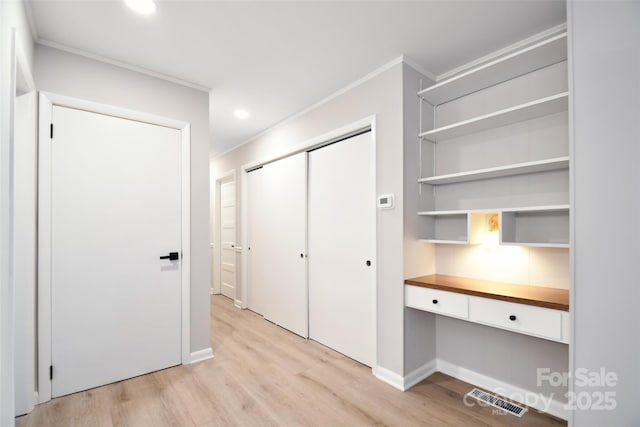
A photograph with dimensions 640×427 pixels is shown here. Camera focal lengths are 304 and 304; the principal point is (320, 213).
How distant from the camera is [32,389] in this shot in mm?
2016

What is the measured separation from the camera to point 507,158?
222 cm

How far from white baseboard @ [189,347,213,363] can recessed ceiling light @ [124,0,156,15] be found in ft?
8.58

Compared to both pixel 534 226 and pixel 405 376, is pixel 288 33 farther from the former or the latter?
pixel 405 376

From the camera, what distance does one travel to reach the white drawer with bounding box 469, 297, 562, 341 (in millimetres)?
1683

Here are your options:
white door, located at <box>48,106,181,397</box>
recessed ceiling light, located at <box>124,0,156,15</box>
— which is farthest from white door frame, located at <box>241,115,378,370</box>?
recessed ceiling light, located at <box>124,0,156,15</box>

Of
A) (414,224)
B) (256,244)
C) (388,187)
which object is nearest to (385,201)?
(388,187)

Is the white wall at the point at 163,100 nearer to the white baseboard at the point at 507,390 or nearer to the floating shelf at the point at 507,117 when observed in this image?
the floating shelf at the point at 507,117

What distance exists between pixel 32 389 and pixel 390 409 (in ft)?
7.83

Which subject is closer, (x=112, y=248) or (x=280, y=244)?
(x=112, y=248)

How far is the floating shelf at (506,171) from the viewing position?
178 centimetres

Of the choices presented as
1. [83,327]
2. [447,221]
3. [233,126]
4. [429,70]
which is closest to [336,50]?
[429,70]

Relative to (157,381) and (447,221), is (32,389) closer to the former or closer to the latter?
(157,381)

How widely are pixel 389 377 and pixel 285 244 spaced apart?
1.84 m

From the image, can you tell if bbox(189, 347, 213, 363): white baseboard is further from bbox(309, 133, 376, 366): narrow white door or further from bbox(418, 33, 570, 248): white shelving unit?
bbox(418, 33, 570, 248): white shelving unit
